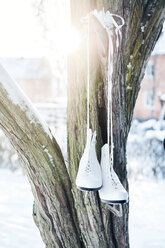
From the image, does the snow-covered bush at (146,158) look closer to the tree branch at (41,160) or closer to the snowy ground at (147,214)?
the snowy ground at (147,214)

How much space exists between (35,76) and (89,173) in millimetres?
A: 30509

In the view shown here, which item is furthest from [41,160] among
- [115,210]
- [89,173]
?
[115,210]

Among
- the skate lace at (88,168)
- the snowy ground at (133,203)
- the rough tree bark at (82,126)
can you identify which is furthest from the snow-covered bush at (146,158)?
the skate lace at (88,168)

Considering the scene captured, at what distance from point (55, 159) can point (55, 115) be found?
9.72m

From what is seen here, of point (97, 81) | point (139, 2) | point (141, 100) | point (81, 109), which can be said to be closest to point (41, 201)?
point (81, 109)

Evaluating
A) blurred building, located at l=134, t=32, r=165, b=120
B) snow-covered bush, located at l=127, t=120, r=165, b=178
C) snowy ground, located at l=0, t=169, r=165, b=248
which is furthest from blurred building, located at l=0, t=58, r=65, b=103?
snowy ground, located at l=0, t=169, r=165, b=248

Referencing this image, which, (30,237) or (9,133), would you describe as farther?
(30,237)

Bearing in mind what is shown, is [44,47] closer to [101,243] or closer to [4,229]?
[4,229]

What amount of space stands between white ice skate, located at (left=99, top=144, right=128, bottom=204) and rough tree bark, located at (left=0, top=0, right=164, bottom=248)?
0.17m

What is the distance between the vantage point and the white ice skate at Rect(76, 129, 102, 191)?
1.20m

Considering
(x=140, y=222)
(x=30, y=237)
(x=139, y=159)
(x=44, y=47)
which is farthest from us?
(x=44, y=47)

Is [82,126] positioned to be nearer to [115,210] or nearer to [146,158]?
[115,210]

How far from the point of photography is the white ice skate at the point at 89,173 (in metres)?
1.20

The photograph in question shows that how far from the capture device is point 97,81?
151 cm
